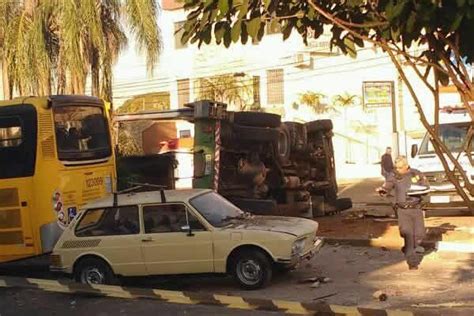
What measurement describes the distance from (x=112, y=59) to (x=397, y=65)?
72.0 feet

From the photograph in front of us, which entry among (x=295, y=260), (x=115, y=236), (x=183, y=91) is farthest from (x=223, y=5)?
(x=183, y=91)

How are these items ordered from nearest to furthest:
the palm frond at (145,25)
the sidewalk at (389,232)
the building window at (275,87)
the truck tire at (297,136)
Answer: the sidewalk at (389,232), the truck tire at (297,136), the palm frond at (145,25), the building window at (275,87)

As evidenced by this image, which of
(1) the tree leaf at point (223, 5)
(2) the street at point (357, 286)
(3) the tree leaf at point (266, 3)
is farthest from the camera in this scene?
(2) the street at point (357, 286)

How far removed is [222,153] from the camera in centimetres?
1432

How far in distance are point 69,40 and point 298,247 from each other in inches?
581

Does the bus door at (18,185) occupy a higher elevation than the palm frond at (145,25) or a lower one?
lower

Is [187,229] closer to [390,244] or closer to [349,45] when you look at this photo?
[390,244]

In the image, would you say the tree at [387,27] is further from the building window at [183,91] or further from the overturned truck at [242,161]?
A: the building window at [183,91]

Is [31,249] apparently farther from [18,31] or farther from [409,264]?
[18,31]

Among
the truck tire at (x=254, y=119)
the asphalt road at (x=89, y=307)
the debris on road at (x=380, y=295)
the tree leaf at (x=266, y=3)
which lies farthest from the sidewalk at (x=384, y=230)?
the tree leaf at (x=266, y=3)

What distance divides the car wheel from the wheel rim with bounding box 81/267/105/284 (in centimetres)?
195

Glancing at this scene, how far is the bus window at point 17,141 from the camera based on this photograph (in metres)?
11.6

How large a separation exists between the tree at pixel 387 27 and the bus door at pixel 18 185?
8.61m

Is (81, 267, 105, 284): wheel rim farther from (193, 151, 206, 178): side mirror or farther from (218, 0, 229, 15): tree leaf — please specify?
(218, 0, 229, 15): tree leaf
